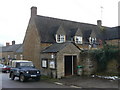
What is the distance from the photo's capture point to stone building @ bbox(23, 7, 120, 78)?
68.3 ft

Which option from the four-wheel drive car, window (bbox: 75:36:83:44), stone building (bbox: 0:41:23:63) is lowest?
the four-wheel drive car

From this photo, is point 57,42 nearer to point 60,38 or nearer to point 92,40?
point 60,38

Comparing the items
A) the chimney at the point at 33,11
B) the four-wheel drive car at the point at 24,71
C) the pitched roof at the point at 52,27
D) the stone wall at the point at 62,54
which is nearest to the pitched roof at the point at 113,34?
the pitched roof at the point at 52,27

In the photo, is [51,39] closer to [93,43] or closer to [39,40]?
[39,40]

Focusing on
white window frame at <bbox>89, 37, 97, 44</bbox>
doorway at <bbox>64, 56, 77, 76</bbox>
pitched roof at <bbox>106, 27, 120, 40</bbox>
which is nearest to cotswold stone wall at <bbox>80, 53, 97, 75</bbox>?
doorway at <bbox>64, 56, 77, 76</bbox>

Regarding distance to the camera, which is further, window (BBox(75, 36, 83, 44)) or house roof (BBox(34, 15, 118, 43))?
window (BBox(75, 36, 83, 44))

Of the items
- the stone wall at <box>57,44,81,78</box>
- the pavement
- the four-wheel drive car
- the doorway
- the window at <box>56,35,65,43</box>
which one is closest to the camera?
the pavement

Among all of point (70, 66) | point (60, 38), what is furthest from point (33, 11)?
point (70, 66)

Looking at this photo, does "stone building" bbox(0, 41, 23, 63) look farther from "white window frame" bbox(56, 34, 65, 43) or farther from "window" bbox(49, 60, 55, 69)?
"window" bbox(49, 60, 55, 69)

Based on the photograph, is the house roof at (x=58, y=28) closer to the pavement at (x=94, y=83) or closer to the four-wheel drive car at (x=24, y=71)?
the four-wheel drive car at (x=24, y=71)

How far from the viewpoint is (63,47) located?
815 inches

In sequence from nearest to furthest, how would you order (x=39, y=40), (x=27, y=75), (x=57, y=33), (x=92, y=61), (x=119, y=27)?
1. (x=27, y=75)
2. (x=92, y=61)
3. (x=39, y=40)
4. (x=57, y=33)
5. (x=119, y=27)

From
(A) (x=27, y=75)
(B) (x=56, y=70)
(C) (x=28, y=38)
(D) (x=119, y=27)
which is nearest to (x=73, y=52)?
(B) (x=56, y=70)

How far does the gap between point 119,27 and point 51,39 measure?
15.2 m
